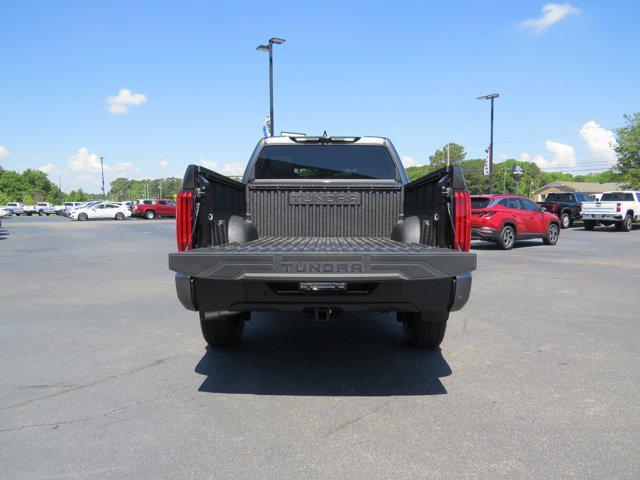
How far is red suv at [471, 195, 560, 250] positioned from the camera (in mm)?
14914

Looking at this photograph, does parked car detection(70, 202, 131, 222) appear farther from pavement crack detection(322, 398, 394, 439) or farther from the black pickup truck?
pavement crack detection(322, 398, 394, 439)

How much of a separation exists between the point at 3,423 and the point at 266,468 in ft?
6.06

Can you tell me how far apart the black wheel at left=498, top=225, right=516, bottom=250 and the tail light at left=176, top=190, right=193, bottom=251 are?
12.8 meters

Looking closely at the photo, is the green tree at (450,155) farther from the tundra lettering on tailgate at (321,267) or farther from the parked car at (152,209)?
the tundra lettering on tailgate at (321,267)

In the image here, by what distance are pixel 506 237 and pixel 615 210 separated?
11.9 m

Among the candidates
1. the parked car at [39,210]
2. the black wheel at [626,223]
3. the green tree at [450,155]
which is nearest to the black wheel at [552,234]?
the black wheel at [626,223]

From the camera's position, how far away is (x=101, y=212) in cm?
4409

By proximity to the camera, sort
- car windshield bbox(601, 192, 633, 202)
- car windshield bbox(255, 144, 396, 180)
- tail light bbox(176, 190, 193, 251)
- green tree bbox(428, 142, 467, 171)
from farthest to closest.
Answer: green tree bbox(428, 142, 467, 171) < car windshield bbox(601, 192, 633, 202) < car windshield bbox(255, 144, 396, 180) < tail light bbox(176, 190, 193, 251)

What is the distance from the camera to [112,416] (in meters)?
3.31

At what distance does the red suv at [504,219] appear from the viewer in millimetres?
14914

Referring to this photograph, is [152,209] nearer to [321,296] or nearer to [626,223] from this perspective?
[626,223]

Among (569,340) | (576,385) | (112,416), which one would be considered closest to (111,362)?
(112,416)

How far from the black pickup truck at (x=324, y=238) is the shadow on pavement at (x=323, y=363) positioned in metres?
0.27

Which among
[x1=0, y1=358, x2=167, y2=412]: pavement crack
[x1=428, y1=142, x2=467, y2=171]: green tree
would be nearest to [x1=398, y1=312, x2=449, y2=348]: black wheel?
[x1=0, y1=358, x2=167, y2=412]: pavement crack
